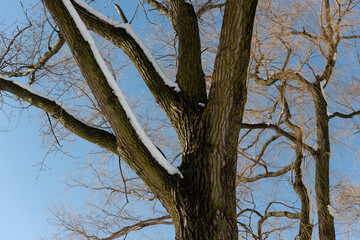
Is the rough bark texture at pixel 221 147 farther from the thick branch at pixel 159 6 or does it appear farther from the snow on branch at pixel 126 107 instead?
the thick branch at pixel 159 6

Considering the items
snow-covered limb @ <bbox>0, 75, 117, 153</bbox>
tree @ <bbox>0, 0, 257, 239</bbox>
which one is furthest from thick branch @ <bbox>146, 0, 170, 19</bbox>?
snow-covered limb @ <bbox>0, 75, 117, 153</bbox>

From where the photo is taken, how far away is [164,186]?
2.02 m

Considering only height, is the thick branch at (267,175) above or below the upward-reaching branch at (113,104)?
above

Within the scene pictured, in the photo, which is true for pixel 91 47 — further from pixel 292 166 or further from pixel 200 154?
pixel 292 166

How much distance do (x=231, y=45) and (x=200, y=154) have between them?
716 millimetres

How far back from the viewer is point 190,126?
7.41 ft

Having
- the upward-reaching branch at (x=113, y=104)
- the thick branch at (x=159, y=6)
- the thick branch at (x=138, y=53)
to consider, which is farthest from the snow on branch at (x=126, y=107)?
the thick branch at (x=159, y=6)

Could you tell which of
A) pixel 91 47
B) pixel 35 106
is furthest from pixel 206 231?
pixel 35 106

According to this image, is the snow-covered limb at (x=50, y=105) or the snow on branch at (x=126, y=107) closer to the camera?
the snow on branch at (x=126, y=107)

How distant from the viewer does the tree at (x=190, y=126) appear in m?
1.97

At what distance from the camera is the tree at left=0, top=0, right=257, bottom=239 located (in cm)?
197

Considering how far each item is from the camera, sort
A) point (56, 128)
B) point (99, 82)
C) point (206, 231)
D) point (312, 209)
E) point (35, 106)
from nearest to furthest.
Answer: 1. point (206, 231)
2. point (99, 82)
3. point (35, 106)
4. point (56, 128)
5. point (312, 209)

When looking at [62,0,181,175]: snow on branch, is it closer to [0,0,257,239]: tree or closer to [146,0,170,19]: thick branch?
[0,0,257,239]: tree

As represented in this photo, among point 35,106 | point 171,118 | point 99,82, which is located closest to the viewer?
point 99,82
